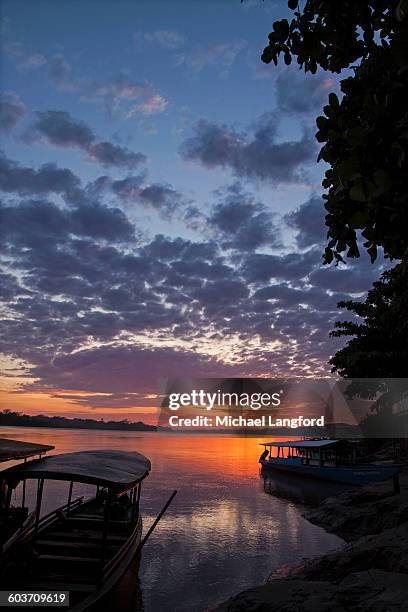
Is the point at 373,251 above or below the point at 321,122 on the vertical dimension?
below

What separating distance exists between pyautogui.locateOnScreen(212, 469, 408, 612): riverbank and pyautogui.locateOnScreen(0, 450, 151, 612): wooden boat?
2.88 meters

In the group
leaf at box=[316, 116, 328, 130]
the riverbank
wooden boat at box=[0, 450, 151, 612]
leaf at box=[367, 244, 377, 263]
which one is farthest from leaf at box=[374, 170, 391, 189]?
wooden boat at box=[0, 450, 151, 612]

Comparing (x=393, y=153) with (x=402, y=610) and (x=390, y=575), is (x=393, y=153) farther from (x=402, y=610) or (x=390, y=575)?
(x=390, y=575)

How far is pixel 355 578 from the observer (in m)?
9.23

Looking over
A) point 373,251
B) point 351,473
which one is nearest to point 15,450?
point 373,251

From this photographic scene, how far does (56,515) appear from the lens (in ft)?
48.8

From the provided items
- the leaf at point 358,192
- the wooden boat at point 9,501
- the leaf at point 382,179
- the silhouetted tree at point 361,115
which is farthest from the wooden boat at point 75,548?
the leaf at point 382,179

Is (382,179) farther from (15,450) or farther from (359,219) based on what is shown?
(15,450)

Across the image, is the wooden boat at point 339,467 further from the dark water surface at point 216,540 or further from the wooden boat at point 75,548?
the wooden boat at point 75,548

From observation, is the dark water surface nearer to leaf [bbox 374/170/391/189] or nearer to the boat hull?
the boat hull

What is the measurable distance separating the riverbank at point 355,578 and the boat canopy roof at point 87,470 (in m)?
3.76

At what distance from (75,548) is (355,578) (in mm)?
6856

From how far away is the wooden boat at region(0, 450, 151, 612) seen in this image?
9.38 m

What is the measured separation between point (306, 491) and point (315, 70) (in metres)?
42.1
